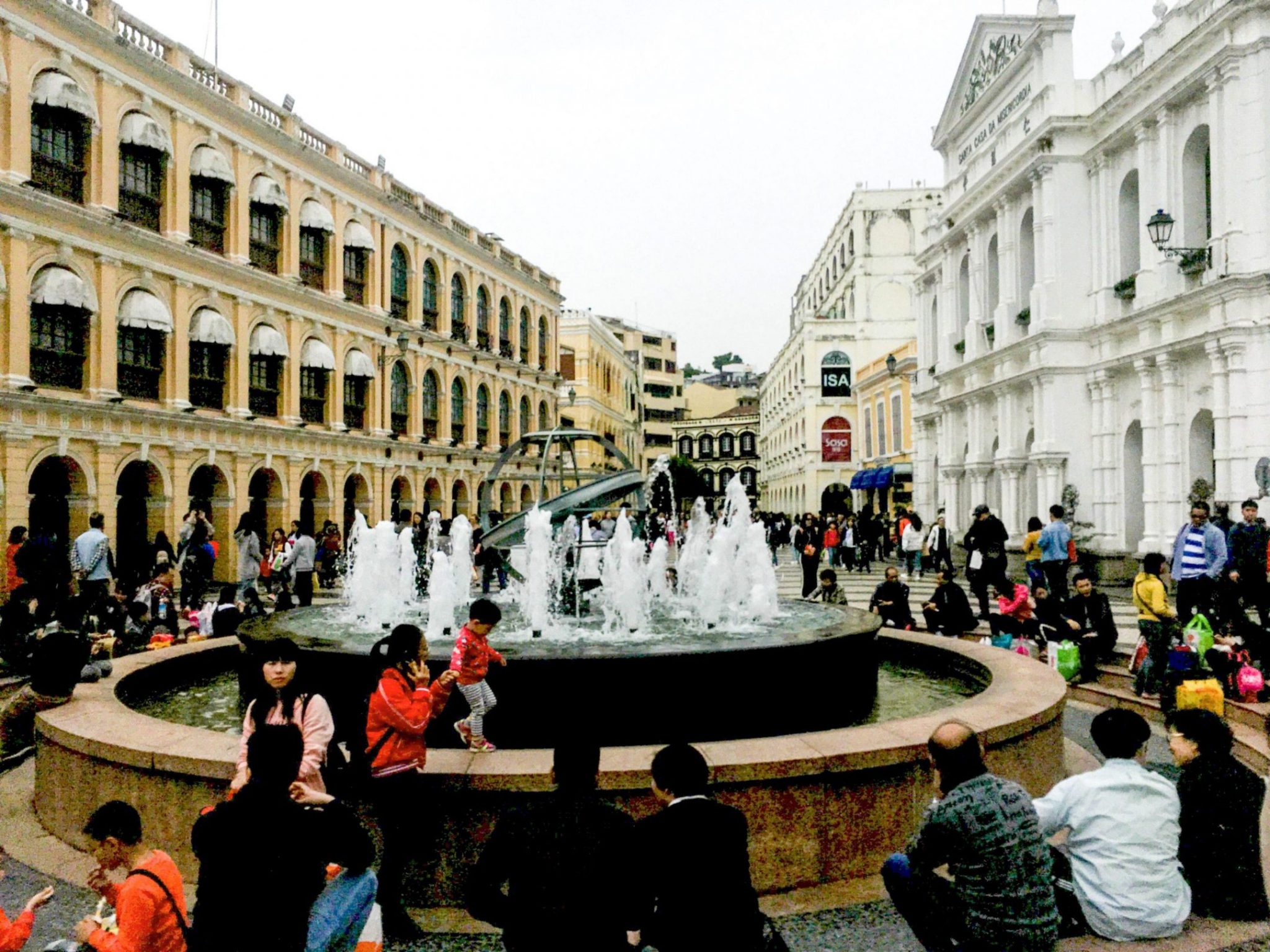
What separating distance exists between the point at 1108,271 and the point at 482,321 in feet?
86.7

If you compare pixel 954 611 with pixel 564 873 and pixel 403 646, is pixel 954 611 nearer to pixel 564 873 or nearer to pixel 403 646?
pixel 403 646

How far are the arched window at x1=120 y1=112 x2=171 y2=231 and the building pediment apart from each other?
69.5ft

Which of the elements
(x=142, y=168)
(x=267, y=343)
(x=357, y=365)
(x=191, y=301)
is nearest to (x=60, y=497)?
(x=191, y=301)

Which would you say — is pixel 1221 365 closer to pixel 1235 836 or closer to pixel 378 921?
pixel 1235 836

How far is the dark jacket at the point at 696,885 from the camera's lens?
9.21ft

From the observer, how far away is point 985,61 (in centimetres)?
2661

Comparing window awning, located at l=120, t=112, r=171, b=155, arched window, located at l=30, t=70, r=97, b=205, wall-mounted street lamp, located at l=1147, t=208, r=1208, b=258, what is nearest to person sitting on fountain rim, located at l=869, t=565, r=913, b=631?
wall-mounted street lamp, located at l=1147, t=208, r=1208, b=258

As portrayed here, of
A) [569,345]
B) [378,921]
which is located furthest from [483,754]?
[569,345]

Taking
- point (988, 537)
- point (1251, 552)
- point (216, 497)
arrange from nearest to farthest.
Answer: point (1251, 552)
point (988, 537)
point (216, 497)

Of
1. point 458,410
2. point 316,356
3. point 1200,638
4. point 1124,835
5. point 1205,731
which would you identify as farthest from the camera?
point 458,410

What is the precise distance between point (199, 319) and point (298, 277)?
183 inches

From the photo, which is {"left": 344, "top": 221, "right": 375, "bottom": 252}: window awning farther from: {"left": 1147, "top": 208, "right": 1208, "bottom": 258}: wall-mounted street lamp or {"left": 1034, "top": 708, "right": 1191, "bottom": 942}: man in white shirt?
{"left": 1034, "top": 708, "right": 1191, "bottom": 942}: man in white shirt

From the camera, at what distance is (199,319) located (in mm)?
23609

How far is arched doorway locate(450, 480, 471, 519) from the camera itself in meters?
38.9
